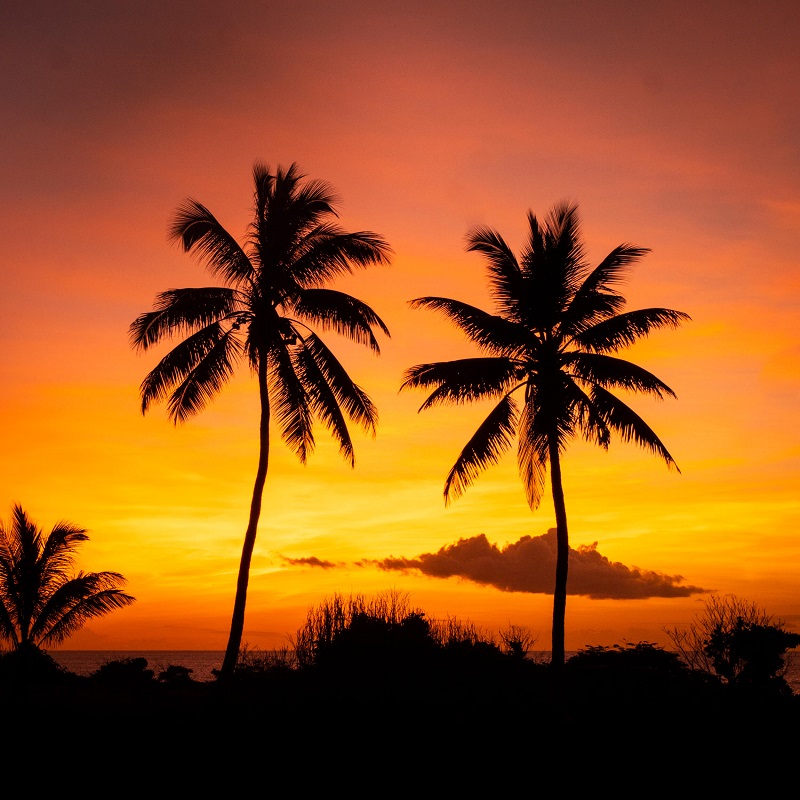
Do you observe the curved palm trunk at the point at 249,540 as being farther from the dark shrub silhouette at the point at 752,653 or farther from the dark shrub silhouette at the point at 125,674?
the dark shrub silhouette at the point at 752,653

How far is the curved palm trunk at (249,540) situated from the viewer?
20.4m

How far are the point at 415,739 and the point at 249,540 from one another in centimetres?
858

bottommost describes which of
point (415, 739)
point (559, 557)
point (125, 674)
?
point (125, 674)

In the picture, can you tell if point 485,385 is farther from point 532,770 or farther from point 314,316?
point 532,770

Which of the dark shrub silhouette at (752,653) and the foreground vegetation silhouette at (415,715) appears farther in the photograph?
the dark shrub silhouette at (752,653)

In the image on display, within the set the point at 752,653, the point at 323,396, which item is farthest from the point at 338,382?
the point at 752,653

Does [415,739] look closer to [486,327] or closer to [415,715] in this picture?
[415,715]

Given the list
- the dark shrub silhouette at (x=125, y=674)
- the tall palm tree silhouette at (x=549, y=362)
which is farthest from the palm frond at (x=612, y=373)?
the dark shrub silhouette at (x=125, y=674)

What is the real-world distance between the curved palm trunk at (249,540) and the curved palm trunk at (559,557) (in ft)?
25.4

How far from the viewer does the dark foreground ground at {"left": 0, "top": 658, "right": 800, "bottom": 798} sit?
39.2 feet

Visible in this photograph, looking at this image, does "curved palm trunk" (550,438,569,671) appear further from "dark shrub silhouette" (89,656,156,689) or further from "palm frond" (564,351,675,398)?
"dark shrub silhouette" (89,656,156,689)

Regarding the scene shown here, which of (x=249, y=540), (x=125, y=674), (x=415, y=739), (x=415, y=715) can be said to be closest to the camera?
(x=415, y=739)

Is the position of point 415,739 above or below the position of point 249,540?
below

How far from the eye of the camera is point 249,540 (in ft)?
69.9
